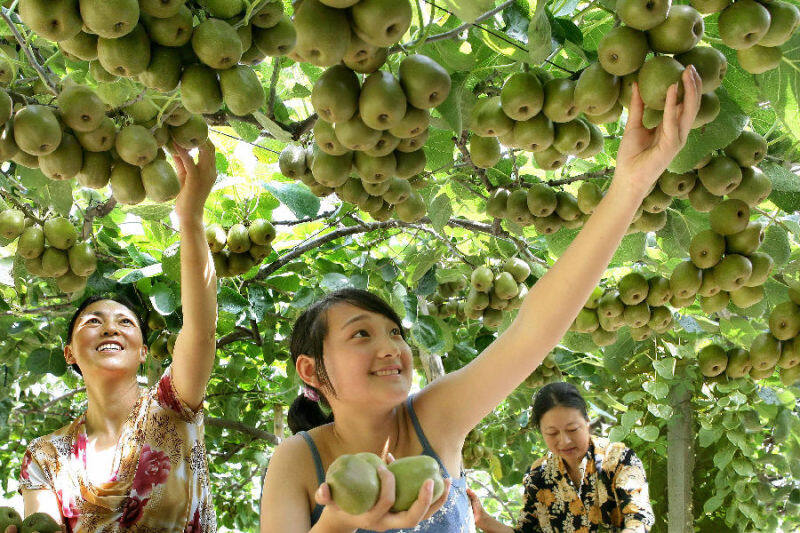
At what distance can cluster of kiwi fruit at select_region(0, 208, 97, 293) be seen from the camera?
2473 millimetres

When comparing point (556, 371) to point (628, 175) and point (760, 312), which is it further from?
point (628, 175)

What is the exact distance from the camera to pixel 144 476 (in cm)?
255

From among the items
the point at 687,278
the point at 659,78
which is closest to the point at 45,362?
the point at 687,278

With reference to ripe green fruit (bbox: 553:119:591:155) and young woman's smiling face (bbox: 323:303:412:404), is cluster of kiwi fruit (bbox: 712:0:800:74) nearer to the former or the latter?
ripe green fruit (bbox: 553:119:591:155)

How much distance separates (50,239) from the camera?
8.18ft

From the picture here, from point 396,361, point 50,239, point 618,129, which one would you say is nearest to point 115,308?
point 50,239

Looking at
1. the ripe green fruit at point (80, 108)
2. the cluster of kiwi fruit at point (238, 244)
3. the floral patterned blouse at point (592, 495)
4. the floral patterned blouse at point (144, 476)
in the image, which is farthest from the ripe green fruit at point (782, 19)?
the floral patterned blouse at point (592, 495)

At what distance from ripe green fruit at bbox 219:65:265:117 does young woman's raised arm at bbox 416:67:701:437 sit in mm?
674

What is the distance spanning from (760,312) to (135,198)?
185cm

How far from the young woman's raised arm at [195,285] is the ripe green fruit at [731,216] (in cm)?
129

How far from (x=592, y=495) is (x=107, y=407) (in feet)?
7.93

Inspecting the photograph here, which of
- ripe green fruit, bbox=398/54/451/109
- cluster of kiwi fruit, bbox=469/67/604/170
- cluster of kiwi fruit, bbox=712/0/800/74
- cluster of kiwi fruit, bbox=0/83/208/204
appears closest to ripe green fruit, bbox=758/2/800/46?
cluster of kiwi fruit, bbox=712/0/800/74

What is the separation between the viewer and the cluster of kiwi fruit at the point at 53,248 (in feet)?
8.11

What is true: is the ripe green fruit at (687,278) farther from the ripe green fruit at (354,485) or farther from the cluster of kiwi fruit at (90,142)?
the cluster of kiwi fruit at (90,142)
